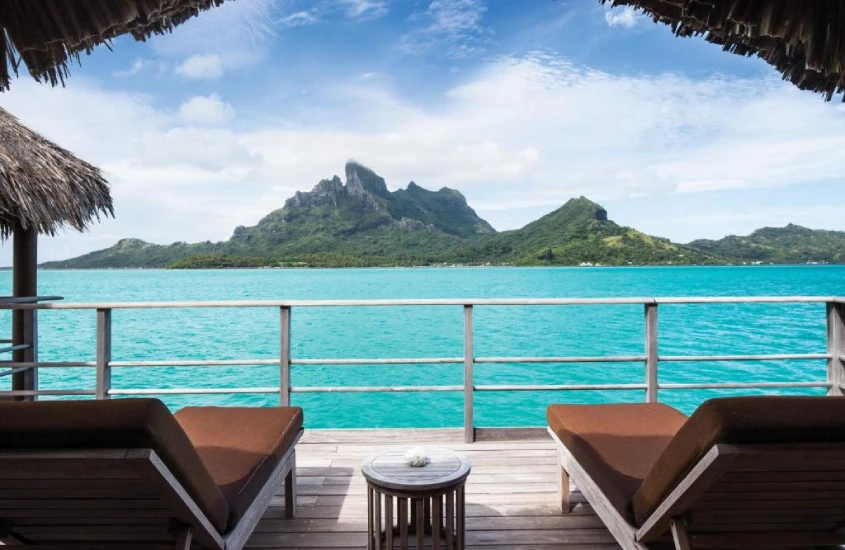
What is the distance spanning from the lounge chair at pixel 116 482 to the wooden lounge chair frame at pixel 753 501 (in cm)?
140

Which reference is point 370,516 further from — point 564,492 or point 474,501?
point 564,492

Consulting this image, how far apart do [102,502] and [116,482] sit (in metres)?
0.19

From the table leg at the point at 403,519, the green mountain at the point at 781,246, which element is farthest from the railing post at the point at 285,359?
the green mountain at the point at 781,246

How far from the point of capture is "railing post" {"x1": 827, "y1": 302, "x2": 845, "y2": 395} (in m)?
3.58

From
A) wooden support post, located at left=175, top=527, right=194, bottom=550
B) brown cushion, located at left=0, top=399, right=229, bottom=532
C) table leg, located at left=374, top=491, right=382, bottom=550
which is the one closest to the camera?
brown cushion, located at left=0, top=399, right=229, bottom=532

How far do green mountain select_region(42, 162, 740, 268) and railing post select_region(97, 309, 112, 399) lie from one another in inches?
1659

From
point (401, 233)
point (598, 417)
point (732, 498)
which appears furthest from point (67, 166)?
point (401, 233)

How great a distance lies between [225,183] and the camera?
56969 millimetres

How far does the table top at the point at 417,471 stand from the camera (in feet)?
5.93

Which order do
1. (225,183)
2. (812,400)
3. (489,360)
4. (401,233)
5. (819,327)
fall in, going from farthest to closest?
1. (225,183)
2. (401,233)
3. (819,327)
4. (489,360)
5. (812,400)

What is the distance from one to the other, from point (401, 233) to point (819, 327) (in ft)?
125

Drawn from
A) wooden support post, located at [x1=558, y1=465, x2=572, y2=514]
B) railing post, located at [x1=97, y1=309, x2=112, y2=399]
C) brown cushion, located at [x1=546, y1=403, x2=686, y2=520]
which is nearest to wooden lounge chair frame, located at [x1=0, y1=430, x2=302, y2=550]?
brown cushion, located at [x1=546, y1=403, x2=686, y2=520]

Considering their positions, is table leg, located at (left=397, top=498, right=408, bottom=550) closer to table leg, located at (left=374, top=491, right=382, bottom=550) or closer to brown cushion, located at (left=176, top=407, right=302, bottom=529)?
table leg, located at (left=374, top=491, right=382, bottom=550)

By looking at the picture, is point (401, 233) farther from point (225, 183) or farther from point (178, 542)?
point (178, 542)
